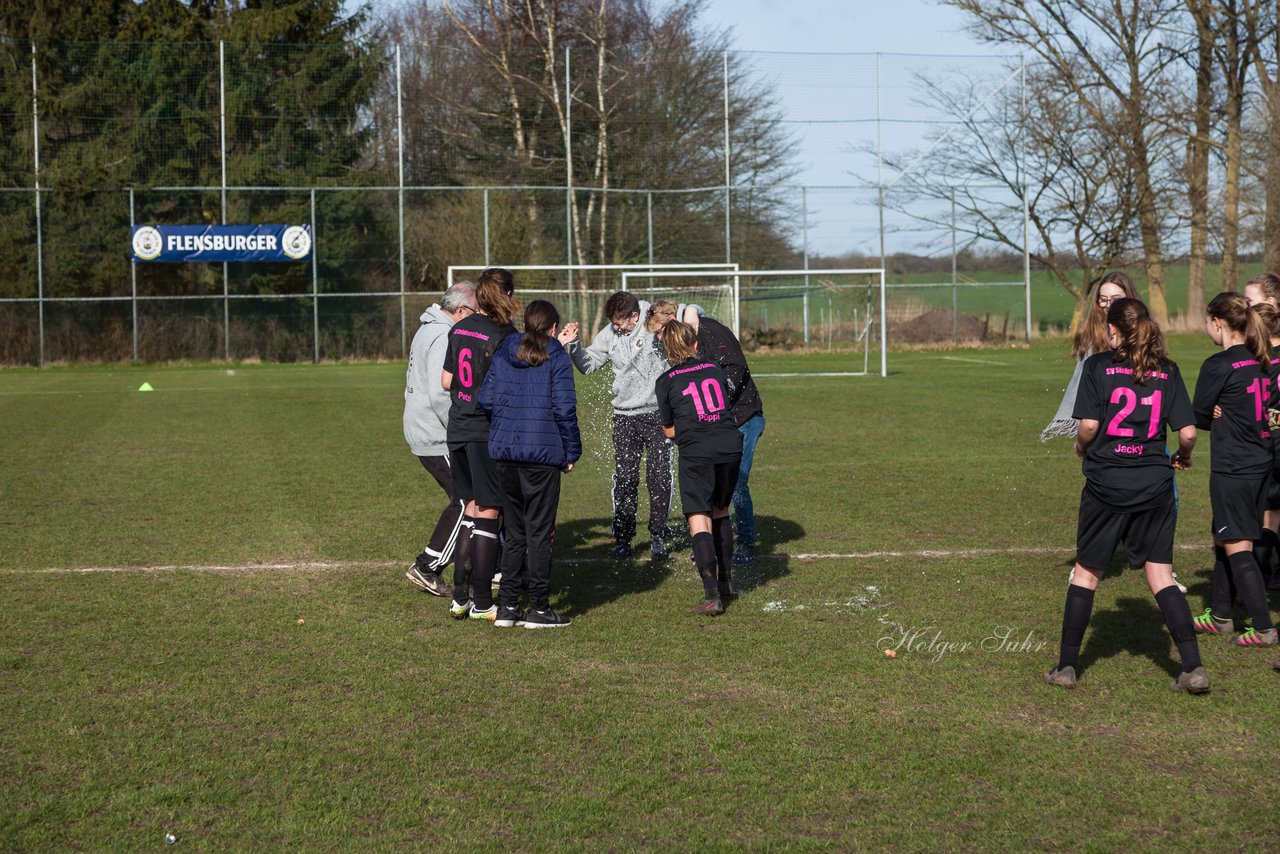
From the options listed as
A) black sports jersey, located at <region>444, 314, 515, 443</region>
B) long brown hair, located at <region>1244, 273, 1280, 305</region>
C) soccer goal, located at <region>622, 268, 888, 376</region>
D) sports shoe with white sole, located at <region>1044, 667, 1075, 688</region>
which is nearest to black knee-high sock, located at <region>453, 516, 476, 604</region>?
black sports jersey, located at <region>444, 314, 515, 443</region>

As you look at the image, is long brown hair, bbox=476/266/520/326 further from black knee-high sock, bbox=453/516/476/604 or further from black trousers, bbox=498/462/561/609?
black knee-high sock, bbox=453/516/476/604

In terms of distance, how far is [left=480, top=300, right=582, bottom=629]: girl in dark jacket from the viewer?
257 inches

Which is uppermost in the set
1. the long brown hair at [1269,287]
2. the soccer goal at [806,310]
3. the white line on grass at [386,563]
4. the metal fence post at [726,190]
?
the metal fence post at [726,190]

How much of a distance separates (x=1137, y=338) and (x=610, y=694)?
262 centimetres

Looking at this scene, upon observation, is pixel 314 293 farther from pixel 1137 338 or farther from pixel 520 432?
pixel 1137 338

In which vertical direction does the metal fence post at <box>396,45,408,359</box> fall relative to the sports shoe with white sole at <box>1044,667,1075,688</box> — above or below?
above

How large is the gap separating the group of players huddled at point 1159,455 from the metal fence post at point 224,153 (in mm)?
29320

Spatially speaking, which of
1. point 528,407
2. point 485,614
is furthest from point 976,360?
point 528,407

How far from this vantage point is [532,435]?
6.54m

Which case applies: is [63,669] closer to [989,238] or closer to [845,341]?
[845,341]

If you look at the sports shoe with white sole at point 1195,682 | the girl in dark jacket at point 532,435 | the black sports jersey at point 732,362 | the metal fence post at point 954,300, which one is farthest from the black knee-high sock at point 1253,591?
the metal fence post at point 954,300

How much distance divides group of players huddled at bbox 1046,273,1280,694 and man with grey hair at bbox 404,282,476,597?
3.41 m

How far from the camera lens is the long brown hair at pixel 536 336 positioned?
256 inches

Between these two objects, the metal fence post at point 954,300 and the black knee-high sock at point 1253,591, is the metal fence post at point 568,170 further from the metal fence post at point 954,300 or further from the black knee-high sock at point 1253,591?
the black knee-high sock at point 1253,591
